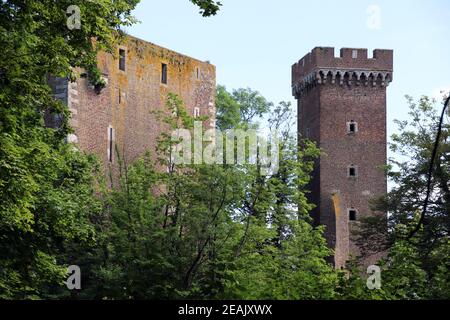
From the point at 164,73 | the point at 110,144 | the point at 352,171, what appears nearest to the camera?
the point at 110,144

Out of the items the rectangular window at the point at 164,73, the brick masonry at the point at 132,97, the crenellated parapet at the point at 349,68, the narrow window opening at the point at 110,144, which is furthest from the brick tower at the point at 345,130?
the narrow window opening at the point at 110,144

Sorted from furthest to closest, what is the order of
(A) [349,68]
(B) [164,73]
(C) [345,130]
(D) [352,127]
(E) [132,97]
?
(A) [349,68] < (D) [352,127] < (C) [345,130] < (B) [164,73] < (E) [132,97]

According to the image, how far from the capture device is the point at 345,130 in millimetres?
60719

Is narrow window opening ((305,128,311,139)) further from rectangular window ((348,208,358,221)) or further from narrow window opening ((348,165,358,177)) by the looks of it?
rectangular window ((348,208,358,221))

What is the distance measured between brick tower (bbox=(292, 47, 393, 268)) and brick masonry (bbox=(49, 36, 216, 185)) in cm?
1122

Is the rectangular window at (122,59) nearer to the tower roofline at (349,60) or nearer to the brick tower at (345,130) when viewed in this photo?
the brick tower at (345,130)

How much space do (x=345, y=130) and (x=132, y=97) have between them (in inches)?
720

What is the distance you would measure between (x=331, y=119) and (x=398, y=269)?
36199 mm

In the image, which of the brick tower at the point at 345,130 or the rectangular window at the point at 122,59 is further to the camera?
the brick tower at the point at 345,130

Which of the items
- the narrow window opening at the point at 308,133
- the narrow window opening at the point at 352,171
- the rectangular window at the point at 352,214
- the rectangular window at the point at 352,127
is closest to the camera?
the rectangular window at the point at 352,214

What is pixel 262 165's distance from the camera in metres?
33.7

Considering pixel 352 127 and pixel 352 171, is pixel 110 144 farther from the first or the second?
pixel 352 127

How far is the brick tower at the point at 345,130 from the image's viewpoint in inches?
2298

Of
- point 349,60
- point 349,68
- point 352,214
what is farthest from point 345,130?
point 352,214
